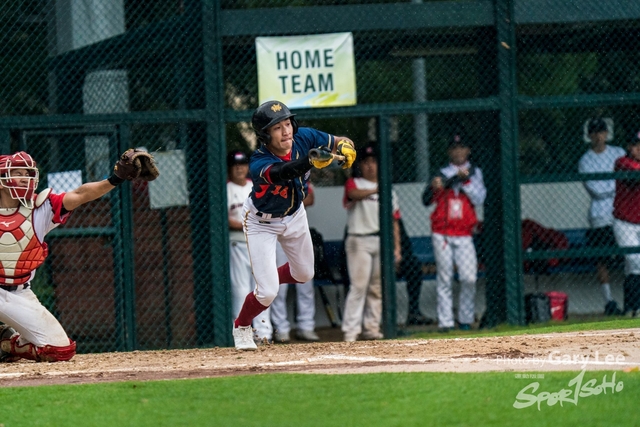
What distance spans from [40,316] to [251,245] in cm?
153

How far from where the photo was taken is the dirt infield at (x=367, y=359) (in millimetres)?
6105

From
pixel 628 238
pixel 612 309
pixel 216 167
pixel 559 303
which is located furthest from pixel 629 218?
pixel 216 167

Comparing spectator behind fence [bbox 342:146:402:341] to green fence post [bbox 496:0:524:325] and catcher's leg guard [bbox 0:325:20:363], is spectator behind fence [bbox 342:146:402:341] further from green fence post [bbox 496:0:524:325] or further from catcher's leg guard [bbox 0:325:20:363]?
catcher's leg guard [bbox 0:325:20:363]

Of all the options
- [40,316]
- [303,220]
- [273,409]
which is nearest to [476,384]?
[273,409]

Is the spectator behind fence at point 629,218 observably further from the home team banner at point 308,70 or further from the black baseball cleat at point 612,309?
the home team banner at point 308,70

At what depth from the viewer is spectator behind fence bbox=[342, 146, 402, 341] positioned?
991cm

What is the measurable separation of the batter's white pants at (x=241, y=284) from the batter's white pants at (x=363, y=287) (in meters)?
0.80

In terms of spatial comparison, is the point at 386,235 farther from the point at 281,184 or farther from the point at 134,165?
the point at 134,165

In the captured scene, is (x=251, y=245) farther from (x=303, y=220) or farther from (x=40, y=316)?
(x=40, y=316)

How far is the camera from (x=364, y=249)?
10000 mm

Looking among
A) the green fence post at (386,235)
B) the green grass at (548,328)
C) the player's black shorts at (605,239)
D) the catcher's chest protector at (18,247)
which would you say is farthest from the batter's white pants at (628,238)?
the catcher's chest protector at (18,247)

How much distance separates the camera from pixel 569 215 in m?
11.1

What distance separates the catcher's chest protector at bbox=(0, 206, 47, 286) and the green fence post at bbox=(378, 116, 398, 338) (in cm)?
359

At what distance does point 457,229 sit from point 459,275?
0.44 metres
